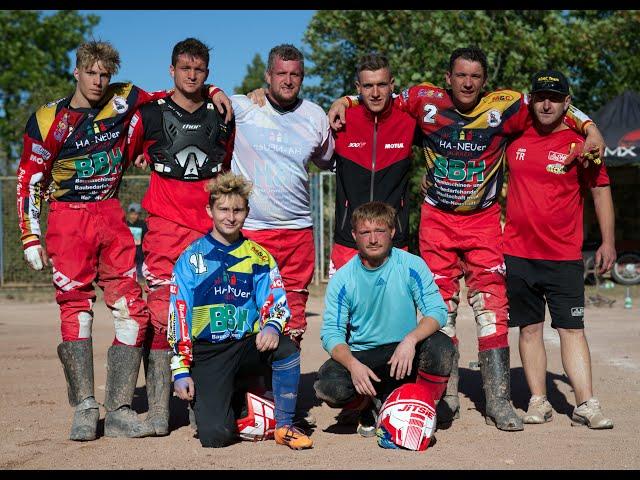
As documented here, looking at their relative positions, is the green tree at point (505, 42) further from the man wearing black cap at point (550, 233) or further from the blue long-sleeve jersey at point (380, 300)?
the blue long-sleeve jersey at point (380, 300)

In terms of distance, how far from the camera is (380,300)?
217 inches

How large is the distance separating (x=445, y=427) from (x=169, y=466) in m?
1.96

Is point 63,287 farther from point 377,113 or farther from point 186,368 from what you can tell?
point 377,113

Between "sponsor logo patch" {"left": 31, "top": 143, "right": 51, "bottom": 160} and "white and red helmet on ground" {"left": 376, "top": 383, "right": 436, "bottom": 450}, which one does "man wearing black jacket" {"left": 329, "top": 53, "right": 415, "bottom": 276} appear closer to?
"white and red helmet on ground" {"left": 376, "top": 383, "right": 436, "bottom": 450}

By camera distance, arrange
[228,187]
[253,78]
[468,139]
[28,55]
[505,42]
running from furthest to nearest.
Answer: [253,78]
[28,55]
[505,42]
[468,139]
[228,187]

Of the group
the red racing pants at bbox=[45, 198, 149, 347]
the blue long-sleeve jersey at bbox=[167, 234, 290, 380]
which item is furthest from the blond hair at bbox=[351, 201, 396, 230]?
the red racing pants at bbox=[45, 198, 149, 347]

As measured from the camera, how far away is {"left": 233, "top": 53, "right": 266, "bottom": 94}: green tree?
34319 millimetres

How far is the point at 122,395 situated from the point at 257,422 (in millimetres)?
934

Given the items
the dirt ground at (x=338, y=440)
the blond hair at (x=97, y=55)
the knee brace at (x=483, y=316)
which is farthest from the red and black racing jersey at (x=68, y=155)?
the knee brace at (x=483, y=316)

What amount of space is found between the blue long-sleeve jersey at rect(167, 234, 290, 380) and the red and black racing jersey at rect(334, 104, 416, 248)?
34.0 inches

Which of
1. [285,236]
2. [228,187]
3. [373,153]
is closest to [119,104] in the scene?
[228,187]

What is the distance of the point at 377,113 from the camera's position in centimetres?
604

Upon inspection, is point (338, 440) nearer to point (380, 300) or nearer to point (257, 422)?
point (257, 422)

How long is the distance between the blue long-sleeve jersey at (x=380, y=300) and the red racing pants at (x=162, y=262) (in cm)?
107
